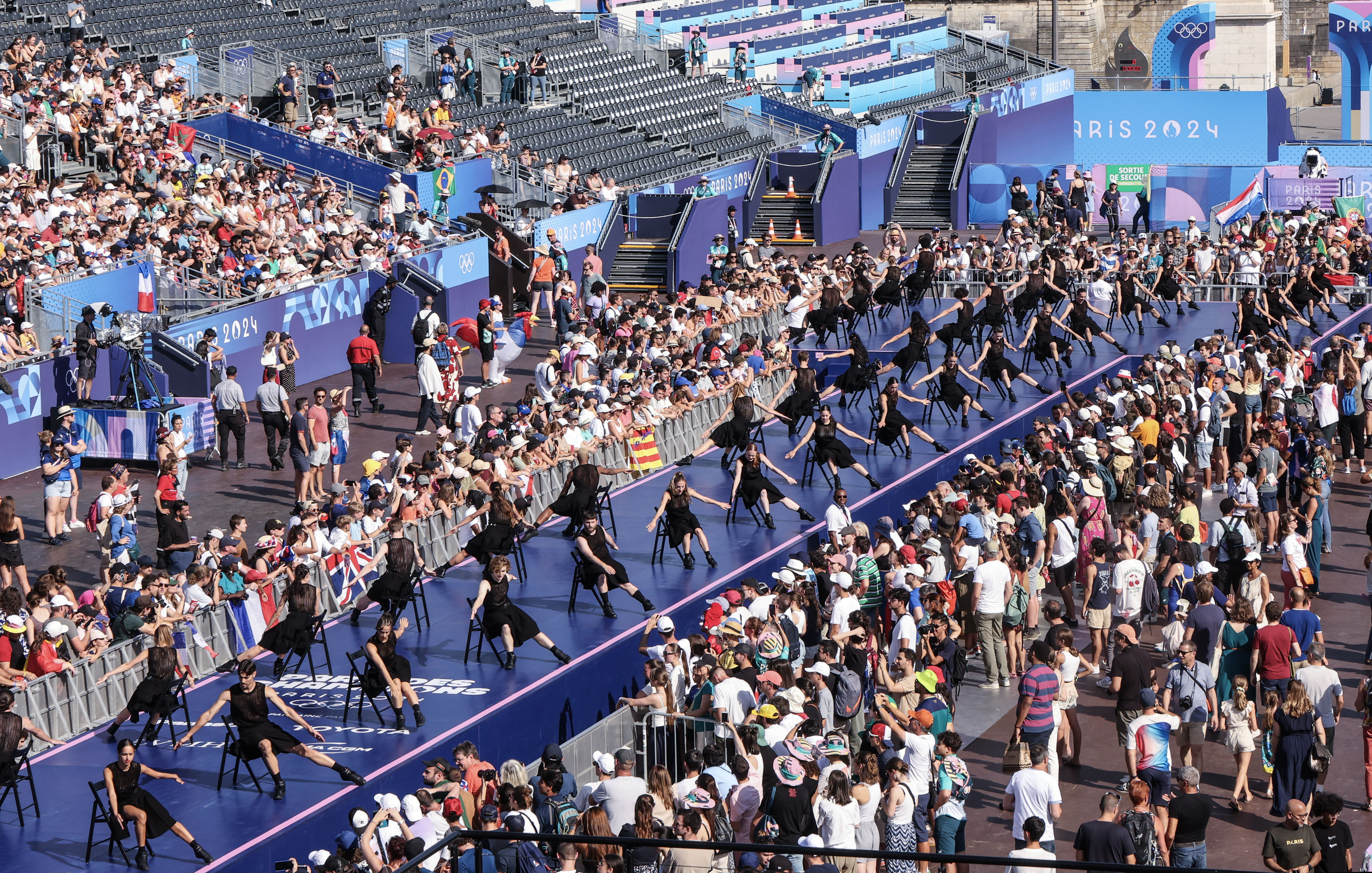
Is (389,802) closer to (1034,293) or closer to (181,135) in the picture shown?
(1034,293)

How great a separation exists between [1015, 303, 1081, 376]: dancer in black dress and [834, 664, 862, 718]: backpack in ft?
38.7

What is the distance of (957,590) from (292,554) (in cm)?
→ 636

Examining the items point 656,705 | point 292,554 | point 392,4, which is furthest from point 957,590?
point 392,4

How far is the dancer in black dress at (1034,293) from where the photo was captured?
26.2 metres

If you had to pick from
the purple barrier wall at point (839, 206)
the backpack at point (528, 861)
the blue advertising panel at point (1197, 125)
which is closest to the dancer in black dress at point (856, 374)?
the backpack at point (528, 861)

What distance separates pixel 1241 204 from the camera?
3991 centimetres

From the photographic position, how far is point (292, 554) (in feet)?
57.0

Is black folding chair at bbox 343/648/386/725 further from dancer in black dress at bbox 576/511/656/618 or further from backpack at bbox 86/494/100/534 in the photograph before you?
backpack at bbox 86/494/100/534

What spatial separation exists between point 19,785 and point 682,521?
6966 millimetres

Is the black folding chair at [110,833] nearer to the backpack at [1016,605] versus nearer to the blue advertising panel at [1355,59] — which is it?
the backpack at [1016,605]

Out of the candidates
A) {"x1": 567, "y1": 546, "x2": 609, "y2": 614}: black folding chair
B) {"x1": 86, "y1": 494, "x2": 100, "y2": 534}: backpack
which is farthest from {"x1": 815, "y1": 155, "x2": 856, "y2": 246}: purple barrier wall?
{"x1": 567, "y1": 546, "x2": 609, "y2": 614}: black folding chair

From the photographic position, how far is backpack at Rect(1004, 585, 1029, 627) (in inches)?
685

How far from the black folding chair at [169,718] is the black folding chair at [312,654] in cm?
103

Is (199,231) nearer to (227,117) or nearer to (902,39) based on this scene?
(227,117)
